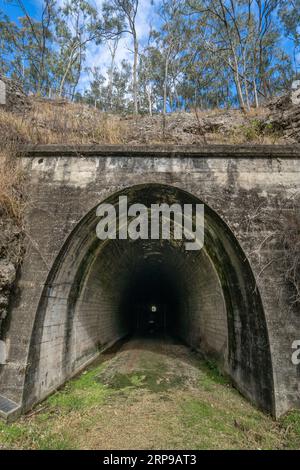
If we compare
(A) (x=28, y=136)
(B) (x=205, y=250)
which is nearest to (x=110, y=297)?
(B) (x=205, y=250)

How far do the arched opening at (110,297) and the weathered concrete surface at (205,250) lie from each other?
0.11 feet

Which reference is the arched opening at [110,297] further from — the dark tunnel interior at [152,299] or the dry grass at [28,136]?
the dark tunnel interior at [152,299]

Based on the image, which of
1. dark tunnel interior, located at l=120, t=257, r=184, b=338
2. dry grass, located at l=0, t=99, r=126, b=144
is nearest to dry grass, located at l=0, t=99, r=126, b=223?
dry grass, located at l=0, t=99, r=126, b=144

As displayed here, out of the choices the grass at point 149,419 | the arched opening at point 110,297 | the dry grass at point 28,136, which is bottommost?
the grass at point 149,419

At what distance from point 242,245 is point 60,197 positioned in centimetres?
388

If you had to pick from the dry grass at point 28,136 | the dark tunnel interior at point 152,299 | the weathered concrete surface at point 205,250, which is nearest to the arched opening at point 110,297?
the weathered concrete surface at point 205,250

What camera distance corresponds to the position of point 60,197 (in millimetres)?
5605

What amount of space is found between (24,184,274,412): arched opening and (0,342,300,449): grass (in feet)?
1.20

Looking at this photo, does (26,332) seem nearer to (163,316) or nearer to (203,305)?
(203,305)

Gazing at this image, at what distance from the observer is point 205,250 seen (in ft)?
22.5

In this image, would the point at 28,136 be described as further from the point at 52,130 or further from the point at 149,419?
the point at 149,419

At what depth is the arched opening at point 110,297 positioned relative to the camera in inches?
193

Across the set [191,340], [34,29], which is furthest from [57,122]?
[34,29]

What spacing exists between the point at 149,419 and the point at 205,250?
3909 millimetres
